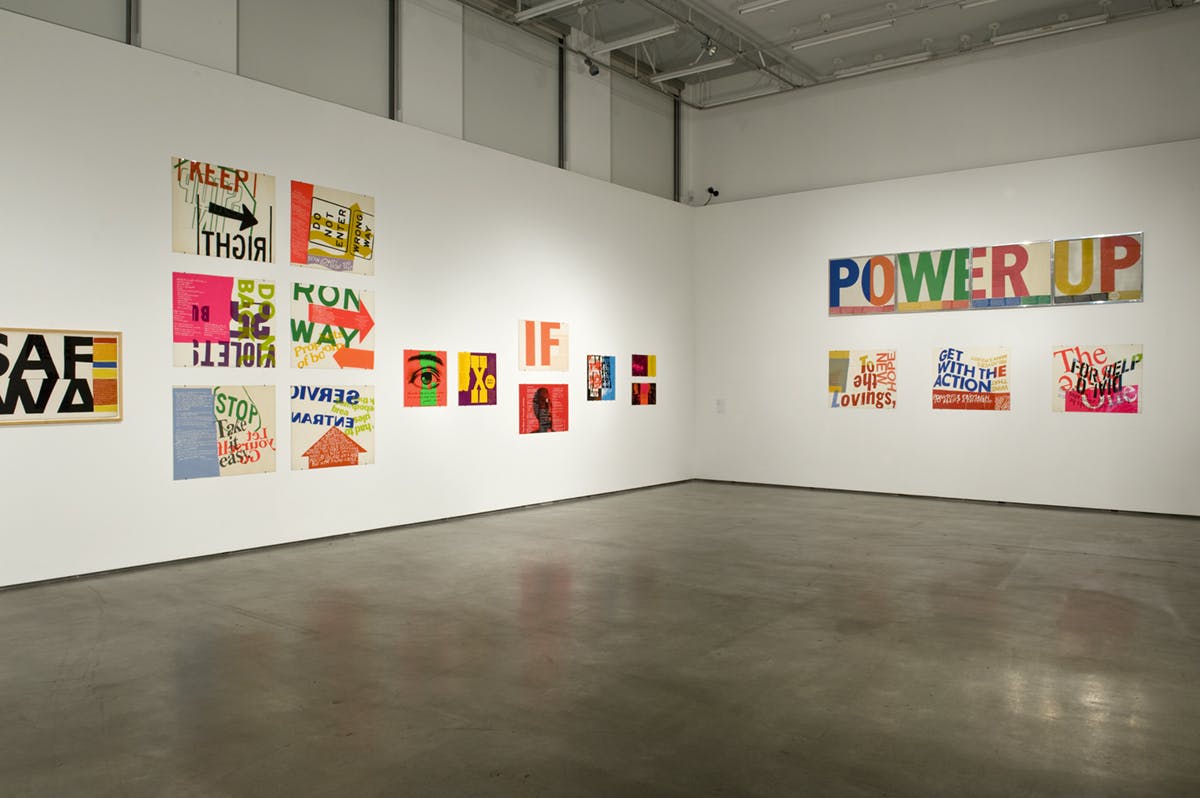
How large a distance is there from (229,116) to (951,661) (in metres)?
6.58

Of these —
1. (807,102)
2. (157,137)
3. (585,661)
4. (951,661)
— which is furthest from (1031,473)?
(157,137)

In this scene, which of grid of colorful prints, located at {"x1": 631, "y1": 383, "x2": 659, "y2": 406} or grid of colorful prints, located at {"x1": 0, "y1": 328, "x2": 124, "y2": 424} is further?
grid of colorful prints, located at {"x1": 631, "y1": 383, "x2": 659, "y2": 406}

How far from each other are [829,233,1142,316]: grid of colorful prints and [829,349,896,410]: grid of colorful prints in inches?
21.7

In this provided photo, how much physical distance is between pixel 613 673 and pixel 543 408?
5.96 metres

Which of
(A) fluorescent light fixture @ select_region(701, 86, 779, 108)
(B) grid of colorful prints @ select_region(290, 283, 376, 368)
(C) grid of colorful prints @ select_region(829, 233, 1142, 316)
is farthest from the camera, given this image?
(A) fluorescent light fixture @ select_region(701, 86, 779, 108)

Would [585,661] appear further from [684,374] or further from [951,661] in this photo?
[684,374]

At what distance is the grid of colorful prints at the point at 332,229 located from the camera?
765cm

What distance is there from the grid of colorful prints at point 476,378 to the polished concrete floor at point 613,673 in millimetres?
2100

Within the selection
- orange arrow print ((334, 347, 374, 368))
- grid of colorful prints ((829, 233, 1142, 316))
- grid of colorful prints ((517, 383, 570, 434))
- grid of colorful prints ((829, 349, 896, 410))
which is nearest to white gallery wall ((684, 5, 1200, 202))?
grid of colorful prints ((829, 233, 1142, 316))

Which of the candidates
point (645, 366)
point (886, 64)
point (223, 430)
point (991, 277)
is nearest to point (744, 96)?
point (886, 64)

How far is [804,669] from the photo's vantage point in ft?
14.3

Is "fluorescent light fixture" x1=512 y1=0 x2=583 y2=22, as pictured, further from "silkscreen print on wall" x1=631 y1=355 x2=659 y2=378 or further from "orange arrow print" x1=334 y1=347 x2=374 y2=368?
"silkscreen print on wall" x1=631 y1=355 x2=659 y2=378

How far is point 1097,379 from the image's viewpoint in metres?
9.68

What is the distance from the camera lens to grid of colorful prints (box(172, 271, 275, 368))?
22.4ft
